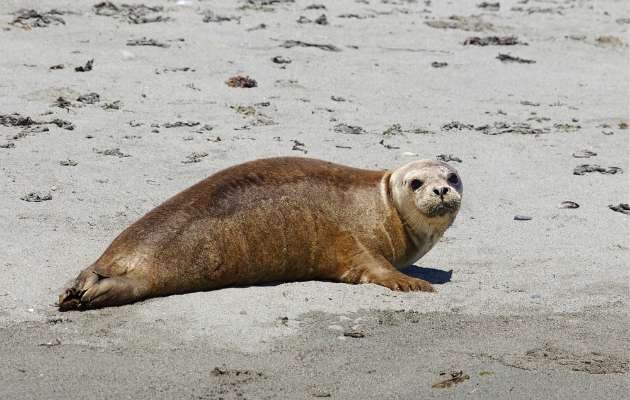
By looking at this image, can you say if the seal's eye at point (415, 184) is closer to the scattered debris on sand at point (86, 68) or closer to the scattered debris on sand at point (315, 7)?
the scattered debris on sand at point (86, 68)

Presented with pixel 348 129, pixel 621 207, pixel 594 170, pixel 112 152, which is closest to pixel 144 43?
pixel 348 129

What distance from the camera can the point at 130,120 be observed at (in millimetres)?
8055

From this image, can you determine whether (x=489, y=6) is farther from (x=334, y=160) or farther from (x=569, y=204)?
(x=569, y=204)

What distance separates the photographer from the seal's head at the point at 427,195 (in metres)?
5.84

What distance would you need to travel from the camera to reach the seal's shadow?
5844 mm

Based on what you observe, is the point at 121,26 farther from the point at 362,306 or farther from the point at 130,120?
the point at 362,306

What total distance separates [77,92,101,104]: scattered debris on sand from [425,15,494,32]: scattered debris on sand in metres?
4.43

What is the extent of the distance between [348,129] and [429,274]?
2539mm

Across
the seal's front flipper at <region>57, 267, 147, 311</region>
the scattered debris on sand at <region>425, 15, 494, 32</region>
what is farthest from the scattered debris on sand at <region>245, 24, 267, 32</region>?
the seal's front flipper at <region>57, 267, 147, 311</region>

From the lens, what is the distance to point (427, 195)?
19.2ft

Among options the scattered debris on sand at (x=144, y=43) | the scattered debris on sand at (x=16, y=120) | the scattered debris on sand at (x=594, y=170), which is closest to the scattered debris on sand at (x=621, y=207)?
the scattered debris on sand at (x=594, y=170)

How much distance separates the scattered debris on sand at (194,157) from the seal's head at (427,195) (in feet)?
6.10

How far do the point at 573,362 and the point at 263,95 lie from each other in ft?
16.0

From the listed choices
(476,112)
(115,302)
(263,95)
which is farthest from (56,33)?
(115,302)
